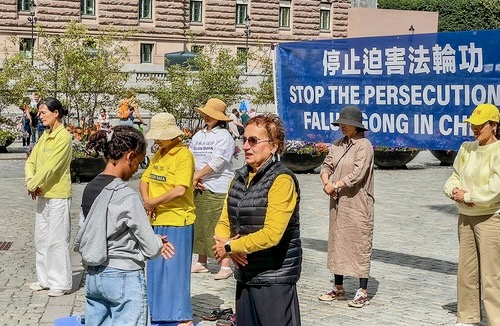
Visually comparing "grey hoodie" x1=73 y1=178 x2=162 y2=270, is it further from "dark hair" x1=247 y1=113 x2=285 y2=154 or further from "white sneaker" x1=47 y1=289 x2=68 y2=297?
"white sneaker" x1=47 y1=289 x2=68 y2=297

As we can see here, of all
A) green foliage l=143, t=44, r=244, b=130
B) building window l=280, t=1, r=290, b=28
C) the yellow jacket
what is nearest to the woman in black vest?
the yellow jacket

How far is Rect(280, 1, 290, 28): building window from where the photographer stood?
59.0 meters

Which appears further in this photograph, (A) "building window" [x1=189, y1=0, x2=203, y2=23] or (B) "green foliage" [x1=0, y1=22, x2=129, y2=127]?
(A) "building window" [x1=189, y1=0, x2=203, y2=23]

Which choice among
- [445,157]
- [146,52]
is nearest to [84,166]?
[445,157]

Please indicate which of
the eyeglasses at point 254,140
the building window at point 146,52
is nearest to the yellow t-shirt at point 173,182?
the eyeglasses at point 254,140

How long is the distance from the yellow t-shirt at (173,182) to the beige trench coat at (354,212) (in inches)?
67.1

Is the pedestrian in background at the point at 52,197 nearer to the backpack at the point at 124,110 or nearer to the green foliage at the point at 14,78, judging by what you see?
the backpack at the point at 124,110

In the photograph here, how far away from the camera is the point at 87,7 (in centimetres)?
5038

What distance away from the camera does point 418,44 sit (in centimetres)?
998

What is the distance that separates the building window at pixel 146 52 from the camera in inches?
2035

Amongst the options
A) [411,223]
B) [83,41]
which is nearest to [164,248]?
[411,223]

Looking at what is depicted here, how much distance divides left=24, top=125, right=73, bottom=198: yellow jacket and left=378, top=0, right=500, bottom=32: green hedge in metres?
63.3

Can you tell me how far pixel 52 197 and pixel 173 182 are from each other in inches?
77.1

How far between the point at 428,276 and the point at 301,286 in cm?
151
